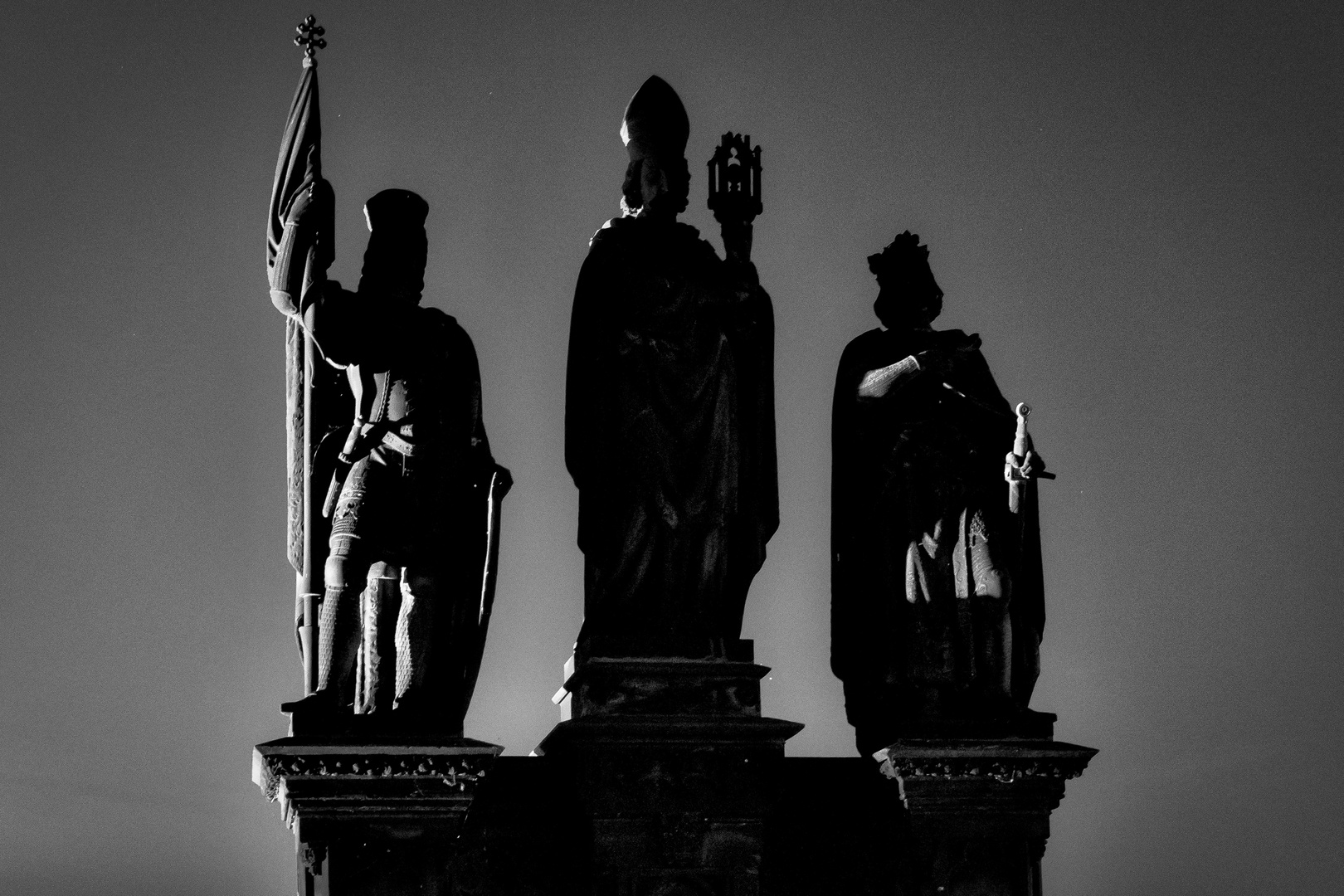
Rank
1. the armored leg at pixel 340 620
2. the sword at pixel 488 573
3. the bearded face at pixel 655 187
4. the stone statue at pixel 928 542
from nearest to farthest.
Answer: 1. the armored leg at pixel 340 620
2. the sword at pixel 488 573
3. the stone statue at pixel 928 542
4. the bearded face at pixel 655 187

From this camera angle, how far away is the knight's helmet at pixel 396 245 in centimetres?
1185

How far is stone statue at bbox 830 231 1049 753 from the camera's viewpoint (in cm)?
1198

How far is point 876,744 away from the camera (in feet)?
39.7

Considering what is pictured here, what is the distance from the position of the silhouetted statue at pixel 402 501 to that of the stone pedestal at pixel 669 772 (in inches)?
24.5

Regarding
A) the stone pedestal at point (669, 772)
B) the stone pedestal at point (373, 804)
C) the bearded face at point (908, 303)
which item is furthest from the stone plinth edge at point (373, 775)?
the bearded face at point (908, 303)

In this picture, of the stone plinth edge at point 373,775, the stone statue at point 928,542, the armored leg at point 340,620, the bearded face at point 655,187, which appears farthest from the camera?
the bearded face at point 655,187

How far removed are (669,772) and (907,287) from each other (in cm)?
293

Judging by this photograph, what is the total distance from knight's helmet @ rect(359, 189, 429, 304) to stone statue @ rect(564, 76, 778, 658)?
875mm

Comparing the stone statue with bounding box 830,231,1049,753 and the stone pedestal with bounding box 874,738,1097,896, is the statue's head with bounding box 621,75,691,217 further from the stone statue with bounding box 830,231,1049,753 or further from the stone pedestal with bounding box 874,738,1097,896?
the stone pedestal with bounding box 874,738,1097,896

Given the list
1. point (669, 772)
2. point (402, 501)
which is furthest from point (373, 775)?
point (669, 772)

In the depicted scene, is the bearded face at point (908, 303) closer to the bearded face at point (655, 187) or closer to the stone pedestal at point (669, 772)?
the bearded face at point (655, 187)

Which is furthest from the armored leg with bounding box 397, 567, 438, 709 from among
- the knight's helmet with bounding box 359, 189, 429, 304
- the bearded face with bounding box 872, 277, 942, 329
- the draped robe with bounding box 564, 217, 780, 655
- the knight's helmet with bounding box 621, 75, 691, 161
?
the bearded face with bounding box 872, 277, 942, 329

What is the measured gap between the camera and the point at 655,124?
40.9 feet

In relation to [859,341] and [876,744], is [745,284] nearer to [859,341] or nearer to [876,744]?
[859,341]
